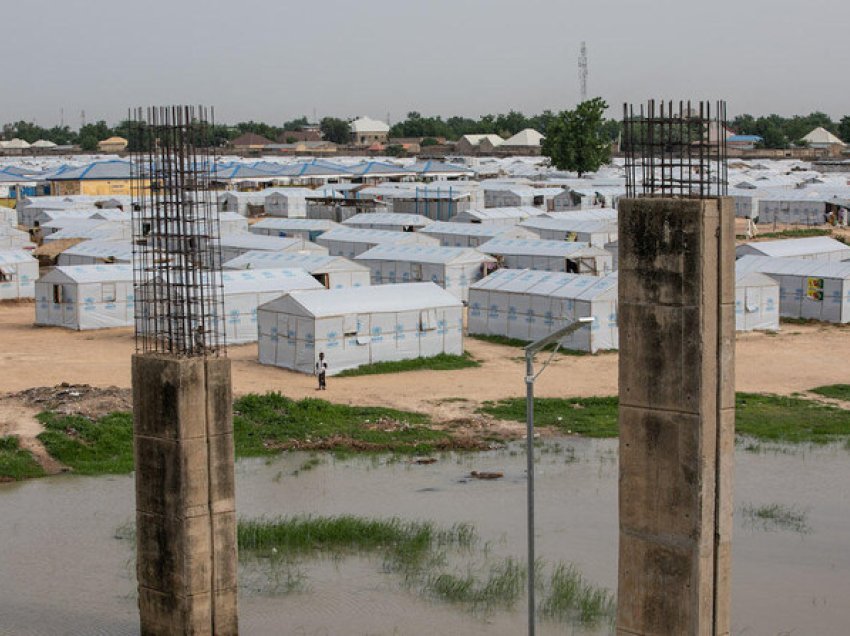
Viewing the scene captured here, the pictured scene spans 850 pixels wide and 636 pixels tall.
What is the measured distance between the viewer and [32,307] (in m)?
43.9

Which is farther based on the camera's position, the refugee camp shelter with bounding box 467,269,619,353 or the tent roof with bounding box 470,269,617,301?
the tent roof with bounding box 470,269,617,301

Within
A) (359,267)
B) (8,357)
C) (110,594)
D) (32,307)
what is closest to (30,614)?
(110,594)

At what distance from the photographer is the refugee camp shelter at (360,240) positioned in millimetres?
51219

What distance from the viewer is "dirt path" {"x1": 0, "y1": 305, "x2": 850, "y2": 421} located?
2912 cm

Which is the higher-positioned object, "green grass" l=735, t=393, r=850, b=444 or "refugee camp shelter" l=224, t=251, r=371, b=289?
"refugee camp shelter" l=224, t=251, r=371, b=289

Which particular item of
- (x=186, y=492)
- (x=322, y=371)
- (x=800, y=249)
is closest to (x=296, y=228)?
(x=800, y=249)

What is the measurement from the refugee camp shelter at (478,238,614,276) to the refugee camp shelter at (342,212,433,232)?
1338cm

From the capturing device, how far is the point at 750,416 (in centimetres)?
2706

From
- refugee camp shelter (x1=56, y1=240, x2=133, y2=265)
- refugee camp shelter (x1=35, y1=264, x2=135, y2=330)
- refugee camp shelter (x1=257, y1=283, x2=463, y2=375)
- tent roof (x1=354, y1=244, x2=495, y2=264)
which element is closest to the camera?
refugee camp shelter (x1=257, y1=283, x2=463, y2=375)

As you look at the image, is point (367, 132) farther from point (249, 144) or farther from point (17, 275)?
point (17, 275)

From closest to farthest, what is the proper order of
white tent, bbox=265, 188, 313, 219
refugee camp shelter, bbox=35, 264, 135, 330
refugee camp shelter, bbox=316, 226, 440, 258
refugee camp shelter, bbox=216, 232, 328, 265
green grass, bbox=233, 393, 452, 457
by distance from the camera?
green grass, bbox=233, 393, 452, 457, refugee camp shelter, bbox=35, 264, 135, 330, refugee camp shelter, bbox=216, 232, 328, 265, refugee camp shelter, bbox=316, 226, 440, 258, white tent, bbox=265, 188, 313, 219

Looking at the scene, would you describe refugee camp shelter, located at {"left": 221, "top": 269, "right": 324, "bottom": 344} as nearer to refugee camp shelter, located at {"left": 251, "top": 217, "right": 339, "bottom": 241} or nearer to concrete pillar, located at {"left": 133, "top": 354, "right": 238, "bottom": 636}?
concrete pillar, located at {"left": 133, "top": 354, "right": 238, "bottom": 636}

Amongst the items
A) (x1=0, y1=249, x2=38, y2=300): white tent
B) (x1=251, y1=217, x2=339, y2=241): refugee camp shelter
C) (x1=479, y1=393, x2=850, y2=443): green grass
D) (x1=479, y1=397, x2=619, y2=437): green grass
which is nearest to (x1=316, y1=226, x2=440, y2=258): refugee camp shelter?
(x1=251, y1=217, x2=339, y2=241): refugee camp shelter

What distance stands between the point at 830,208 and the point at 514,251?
29915 mm
